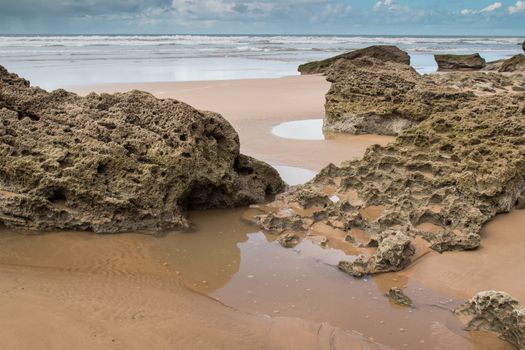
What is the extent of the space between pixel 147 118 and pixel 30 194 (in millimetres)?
1433

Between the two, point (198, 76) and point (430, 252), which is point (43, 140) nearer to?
point (430, 252)

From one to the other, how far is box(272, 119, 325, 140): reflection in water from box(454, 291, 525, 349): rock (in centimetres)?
658

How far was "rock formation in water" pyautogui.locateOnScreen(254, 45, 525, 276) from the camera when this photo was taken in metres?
4.72

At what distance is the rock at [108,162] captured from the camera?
195 inches

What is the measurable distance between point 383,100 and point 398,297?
7.21 meters

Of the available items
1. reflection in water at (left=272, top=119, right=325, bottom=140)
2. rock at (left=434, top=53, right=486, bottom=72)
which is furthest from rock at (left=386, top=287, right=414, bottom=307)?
rock at (left=434, top=53, right=486, bottom=72)

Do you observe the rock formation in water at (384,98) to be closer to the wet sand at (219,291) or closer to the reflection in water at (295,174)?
the reflection in water at (295,174)

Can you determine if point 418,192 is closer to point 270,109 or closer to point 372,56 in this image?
point 270,109

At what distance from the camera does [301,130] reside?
35.0 feet

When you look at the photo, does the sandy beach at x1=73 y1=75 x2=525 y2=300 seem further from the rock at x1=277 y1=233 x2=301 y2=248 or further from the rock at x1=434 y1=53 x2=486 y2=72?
the rock at x1=434 y1=53 x2=486 y2=72

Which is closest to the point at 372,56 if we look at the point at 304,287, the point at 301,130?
the point at 301,130

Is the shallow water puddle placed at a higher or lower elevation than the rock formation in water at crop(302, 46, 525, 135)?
lower

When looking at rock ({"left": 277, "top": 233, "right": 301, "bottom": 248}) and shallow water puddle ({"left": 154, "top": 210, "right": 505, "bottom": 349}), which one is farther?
rock ({"left": 277, "top": 233, "right": 301, "bottom": 248})

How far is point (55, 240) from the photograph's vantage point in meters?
4.71
